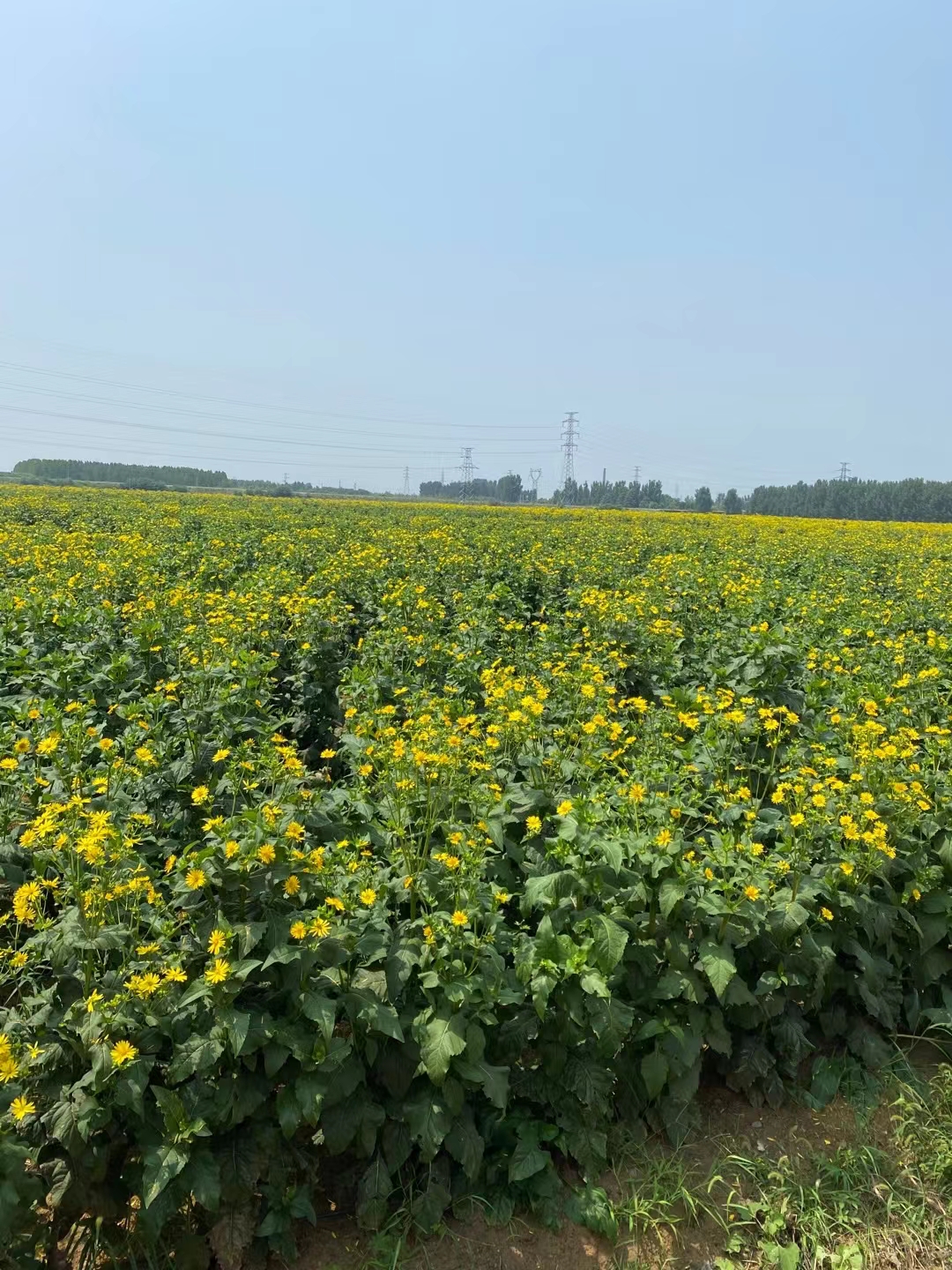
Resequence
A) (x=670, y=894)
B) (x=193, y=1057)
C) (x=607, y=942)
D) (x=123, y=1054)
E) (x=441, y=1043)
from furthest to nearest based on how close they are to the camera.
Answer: (x=670, y=894) → (x=607, y=942) → (x=441, y=1043) → (x=193, y=1057) → (x=123, y=1054)

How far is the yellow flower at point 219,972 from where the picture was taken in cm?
201

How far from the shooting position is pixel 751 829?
10.3ft

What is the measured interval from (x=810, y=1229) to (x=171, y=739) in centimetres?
304

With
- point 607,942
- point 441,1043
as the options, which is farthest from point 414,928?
point 607,942

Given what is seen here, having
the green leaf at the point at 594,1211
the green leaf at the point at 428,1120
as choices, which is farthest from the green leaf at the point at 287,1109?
the green leaf at the point at 594,1211

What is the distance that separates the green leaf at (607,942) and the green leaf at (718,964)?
30 centimetres

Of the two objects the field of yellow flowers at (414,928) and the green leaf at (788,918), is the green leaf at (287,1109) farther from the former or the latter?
the green leaf at (788,918)

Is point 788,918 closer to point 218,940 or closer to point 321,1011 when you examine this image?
point 321,1011

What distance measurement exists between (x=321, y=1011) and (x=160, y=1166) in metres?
0.54

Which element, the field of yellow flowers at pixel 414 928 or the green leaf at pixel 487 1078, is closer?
the field of yellow flowers at pixel 414 928

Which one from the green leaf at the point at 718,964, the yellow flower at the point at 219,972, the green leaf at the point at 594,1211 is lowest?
the green leaf at the point at 594,1211

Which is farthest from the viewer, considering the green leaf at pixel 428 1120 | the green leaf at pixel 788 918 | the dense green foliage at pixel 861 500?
the dense green foliage at pixel 861 500

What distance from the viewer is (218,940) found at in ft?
6.94

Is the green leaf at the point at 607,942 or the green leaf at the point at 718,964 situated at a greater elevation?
the green leaf at the point at 607,942
